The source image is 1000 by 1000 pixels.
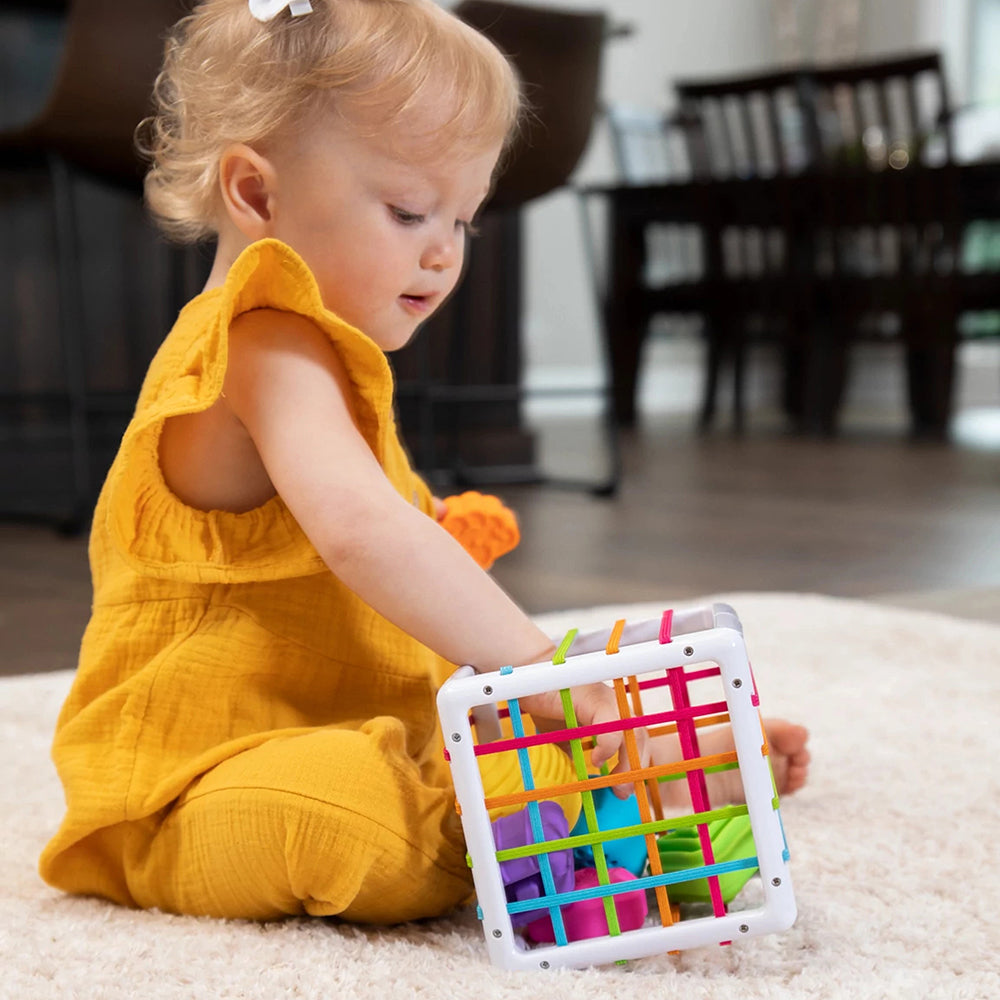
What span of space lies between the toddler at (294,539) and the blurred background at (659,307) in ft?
2.24

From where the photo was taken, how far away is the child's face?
73 centimetres

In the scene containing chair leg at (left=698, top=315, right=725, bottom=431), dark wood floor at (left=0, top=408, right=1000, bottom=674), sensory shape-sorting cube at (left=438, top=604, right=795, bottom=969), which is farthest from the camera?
chair leg at (left=698, top=315, right=725, bottom=431)

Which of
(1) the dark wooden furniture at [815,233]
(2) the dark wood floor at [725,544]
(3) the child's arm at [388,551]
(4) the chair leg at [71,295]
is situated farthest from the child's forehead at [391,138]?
(1) the dark wooden furniture at [815,233]

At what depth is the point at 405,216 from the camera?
0.74 m

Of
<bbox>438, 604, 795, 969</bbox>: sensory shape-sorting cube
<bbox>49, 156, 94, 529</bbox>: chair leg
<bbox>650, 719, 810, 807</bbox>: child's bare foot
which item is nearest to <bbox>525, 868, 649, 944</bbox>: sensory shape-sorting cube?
<bbox>438, 604, 795, 969</bbox>: sensory shape-sorting cube

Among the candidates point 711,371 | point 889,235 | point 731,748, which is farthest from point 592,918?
point 711,371

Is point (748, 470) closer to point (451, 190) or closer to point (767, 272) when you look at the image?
point (767, 272)

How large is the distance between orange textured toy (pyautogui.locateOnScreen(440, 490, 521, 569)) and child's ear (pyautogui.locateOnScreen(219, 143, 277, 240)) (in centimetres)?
24

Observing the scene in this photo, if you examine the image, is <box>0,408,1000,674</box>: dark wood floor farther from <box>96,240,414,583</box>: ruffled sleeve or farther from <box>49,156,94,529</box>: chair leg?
<box>96,240,414,583</box>: ruffled sleeve

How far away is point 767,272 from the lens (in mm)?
4512

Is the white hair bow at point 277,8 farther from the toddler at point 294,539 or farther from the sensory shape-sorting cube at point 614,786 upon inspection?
the sensory shape-sorting cube at point 614,786

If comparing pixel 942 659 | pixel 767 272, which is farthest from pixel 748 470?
pixel 942 659

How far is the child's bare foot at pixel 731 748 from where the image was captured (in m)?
0.81

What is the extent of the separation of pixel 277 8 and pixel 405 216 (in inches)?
5.1
